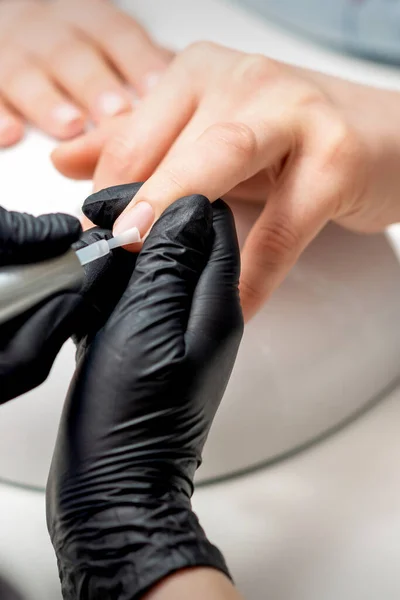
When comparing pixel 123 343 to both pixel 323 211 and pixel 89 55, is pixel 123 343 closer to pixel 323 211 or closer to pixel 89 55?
pixel 323 211

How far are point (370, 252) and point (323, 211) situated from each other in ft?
0.52

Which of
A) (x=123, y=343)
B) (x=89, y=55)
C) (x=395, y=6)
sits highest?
(x=395, y=6)

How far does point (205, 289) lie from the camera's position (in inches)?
20.2

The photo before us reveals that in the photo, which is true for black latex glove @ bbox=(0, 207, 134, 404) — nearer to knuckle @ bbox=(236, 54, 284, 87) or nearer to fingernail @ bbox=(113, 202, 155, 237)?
fingernail @ bbox=(113, 202, 155, 237)

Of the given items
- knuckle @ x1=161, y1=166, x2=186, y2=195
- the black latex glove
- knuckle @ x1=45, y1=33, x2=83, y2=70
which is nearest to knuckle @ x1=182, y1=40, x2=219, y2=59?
knuckle @ x1=45, y1=33, x2=83, y2=70

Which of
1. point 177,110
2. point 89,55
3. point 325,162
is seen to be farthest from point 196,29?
point 325,162

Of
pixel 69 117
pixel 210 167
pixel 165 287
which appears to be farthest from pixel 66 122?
pixel 165 287

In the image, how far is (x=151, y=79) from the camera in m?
0.99

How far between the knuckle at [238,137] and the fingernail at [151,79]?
1.24 feet

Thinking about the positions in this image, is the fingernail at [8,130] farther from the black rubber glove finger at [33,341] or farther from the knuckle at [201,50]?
the black rubber glove finger at [33,341]

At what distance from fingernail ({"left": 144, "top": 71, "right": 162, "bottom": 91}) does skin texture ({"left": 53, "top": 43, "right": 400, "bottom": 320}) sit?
0.42ft

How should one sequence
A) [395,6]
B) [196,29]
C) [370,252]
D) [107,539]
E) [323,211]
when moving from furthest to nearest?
[196,29]
[395,6]
[370,252]
[323,211]
[107,539]

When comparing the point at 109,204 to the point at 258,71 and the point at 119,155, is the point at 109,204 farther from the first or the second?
the point at 258,71

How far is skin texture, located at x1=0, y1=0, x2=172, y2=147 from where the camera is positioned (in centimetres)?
93
